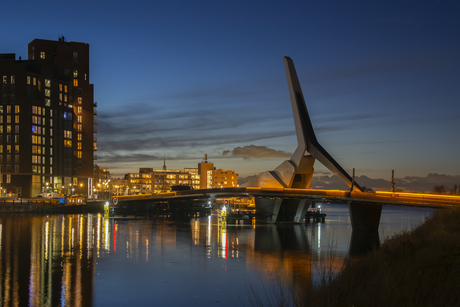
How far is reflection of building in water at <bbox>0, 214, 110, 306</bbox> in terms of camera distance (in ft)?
70.6

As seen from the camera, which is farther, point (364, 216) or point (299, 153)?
point (299, 153)

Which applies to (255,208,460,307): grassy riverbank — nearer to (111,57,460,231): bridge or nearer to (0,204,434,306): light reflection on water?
(0,204,434,306): light reflection on water

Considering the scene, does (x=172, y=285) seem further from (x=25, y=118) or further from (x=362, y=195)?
(x=25, y=118)

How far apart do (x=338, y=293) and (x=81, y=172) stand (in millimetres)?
146623

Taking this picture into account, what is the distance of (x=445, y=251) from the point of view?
2256cm

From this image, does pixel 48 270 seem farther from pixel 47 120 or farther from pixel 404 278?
pixel 47 120

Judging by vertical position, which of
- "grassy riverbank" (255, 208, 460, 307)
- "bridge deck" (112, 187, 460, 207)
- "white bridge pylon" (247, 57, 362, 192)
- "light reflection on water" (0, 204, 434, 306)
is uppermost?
"white bridge pylon" (247, 57, 362, 192)

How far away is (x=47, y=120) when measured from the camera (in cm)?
13900

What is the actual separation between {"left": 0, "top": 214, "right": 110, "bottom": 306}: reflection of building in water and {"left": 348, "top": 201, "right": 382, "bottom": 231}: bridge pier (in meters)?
33.9

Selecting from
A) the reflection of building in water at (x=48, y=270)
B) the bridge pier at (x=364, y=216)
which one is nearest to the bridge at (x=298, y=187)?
the bridge pier at (x=364, y=216)

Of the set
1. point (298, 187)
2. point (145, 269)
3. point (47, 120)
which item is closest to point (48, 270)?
point (145, 269)

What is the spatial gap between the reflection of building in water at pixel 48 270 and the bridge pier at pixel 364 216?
33886 millimetres

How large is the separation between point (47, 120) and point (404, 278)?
136m

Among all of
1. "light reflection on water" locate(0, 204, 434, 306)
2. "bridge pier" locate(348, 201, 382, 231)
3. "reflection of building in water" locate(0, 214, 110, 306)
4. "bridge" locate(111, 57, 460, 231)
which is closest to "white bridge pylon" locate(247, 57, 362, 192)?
"bridge" locate(111, 57, 460, 231)
